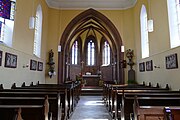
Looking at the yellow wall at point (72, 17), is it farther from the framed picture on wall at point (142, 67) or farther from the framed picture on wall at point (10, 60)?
the framed picture on wall at point (10, 60)

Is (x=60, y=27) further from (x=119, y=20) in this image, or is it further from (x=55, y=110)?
(x=55, y=110)

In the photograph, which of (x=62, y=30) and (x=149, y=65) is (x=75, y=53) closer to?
(x=62, y=30)

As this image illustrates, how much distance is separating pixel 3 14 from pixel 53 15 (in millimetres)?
6063

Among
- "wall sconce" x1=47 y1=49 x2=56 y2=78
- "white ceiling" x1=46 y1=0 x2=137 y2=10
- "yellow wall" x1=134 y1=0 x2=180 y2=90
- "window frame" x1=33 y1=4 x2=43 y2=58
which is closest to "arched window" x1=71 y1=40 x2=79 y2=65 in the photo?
"white ceiling" x1=46 y1=0 x2=137 y2=10

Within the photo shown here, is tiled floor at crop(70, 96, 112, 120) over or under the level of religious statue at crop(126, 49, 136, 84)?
under

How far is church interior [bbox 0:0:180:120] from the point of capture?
13.1 feet

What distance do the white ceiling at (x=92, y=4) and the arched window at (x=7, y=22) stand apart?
5.60 metres

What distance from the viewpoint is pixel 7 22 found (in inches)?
263

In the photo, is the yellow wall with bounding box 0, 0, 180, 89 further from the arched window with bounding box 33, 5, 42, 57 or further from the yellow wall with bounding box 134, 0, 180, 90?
the arched window with bounding box 33, 5, 42, 57

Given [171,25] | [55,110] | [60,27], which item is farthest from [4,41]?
[171,25]

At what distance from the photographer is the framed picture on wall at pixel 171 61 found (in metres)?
6.12

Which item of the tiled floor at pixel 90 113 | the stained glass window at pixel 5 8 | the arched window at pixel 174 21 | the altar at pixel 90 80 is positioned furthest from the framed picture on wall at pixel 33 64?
the altar at pixel 90 80

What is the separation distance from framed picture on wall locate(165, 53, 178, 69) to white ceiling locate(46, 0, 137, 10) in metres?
6.68

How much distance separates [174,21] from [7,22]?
705 cm
